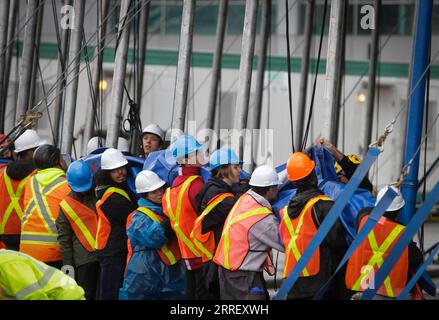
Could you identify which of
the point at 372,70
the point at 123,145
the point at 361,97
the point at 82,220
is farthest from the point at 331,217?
the point at 361,97

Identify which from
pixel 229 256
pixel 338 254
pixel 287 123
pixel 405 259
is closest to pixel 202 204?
pixel 229 256

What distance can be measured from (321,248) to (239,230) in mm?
684

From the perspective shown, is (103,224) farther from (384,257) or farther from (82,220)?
(384,257)

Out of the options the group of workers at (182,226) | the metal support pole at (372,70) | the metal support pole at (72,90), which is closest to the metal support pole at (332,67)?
the group of workers at (182,226)

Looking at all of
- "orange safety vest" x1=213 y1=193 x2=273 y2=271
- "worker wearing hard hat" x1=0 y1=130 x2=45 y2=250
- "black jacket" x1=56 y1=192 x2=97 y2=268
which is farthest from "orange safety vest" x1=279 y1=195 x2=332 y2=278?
"worker wearing hard hat" x1=0 y1=130 x2=45 y2=250

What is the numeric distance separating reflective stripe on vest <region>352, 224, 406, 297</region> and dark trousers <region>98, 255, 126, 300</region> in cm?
285

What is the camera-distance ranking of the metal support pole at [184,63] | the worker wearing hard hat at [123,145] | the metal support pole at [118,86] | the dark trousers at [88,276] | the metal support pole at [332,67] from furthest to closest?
1. the metal support pole at [118,86]
2. the metal support pole at [184,63]
3. the worker wearing hard hat at [123,145]
4. the metal support pole at [332,67]
5. the dark trousers at [88,276]

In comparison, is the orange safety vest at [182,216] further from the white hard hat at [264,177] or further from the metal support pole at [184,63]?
→ the metal support pole at [184,63]

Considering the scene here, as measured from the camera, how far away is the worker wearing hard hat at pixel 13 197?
37.8ft

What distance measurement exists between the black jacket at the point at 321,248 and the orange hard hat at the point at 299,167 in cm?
15

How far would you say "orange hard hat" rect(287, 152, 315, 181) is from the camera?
339 inches

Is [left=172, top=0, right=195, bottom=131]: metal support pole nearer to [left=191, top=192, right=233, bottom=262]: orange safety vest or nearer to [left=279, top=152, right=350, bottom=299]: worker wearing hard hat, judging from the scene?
[left=191, top=192, right=233, bottom=262]: orange safety vest

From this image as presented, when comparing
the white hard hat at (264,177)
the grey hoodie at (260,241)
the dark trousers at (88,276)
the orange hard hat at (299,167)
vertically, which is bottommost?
the dark trousers at (88,276)
